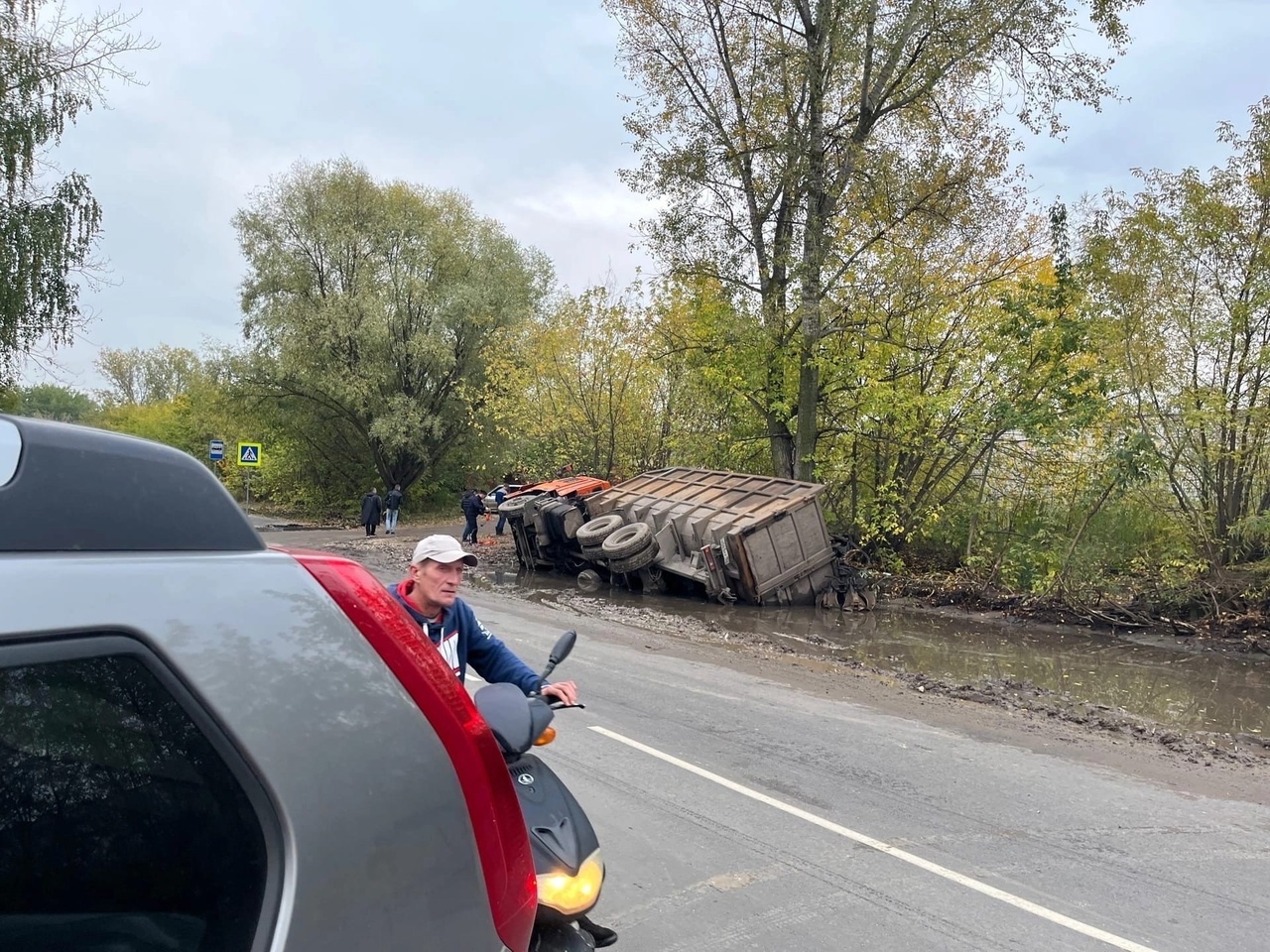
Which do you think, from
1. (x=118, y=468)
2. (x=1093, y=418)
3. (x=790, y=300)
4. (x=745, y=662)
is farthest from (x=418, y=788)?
(x=790, y=300)

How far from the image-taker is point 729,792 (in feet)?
18.4

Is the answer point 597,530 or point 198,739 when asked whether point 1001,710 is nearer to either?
point 198,739

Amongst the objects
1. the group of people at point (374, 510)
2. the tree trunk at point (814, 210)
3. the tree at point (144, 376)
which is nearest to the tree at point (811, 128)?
the tree trunk at point (814, 210)

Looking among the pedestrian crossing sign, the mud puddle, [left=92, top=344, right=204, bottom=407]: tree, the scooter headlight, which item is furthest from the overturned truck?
[left=92, top=344, right=204, bottom=407]: tree

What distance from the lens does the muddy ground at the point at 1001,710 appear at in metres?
7.03

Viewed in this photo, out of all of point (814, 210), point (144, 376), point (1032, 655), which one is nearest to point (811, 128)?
point (814, 210)

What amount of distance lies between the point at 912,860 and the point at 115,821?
4403mm

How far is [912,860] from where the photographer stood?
186 inches

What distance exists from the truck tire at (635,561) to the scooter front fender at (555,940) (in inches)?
531

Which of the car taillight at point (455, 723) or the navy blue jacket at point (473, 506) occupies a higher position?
the car taillight at point (455, 723)

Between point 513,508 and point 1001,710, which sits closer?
point 1001,710

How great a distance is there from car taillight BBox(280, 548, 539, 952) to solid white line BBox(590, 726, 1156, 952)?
3461mm

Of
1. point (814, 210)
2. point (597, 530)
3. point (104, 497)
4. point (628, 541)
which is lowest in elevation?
point (628, 541)

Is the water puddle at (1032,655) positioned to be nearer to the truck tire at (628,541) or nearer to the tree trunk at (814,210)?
the truck tire at (628,541)
